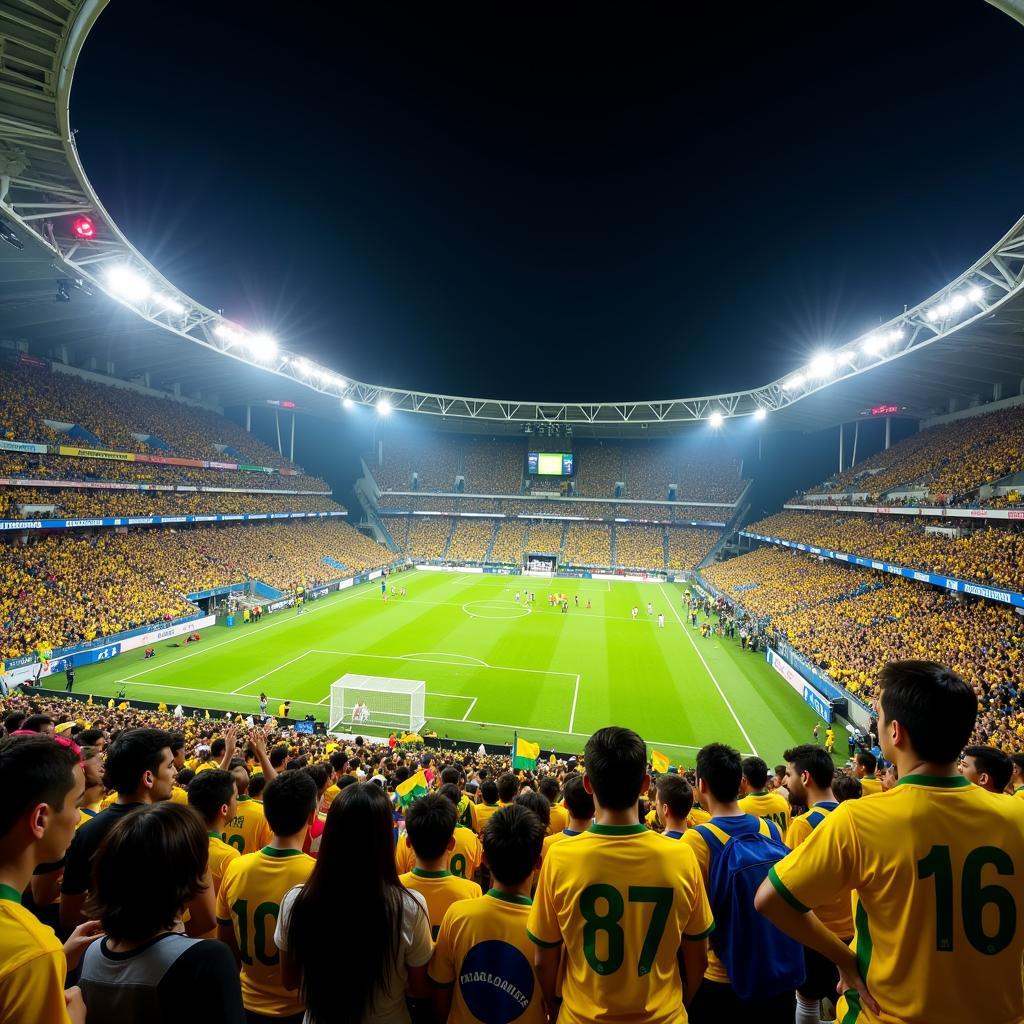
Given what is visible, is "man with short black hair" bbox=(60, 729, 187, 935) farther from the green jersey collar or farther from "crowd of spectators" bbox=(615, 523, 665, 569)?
"crowd of spectators" bbox=(615, 523, 665, 569)

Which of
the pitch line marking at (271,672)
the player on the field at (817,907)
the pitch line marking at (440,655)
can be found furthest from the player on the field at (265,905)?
the pitch line marking at (440,655)

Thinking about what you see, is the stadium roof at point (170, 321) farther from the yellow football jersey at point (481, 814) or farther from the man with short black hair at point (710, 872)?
the yellow football jersey at point (481, 814)

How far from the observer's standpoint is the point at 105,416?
3506cm

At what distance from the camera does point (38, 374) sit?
32938mm

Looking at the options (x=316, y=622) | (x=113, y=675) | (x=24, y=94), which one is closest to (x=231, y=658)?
(x=113, y=675)

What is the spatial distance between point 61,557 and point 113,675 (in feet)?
30.2

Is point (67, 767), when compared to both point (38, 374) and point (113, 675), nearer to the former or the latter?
point (113, 675)

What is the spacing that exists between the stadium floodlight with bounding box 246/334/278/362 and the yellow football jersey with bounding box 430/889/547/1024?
136 feet

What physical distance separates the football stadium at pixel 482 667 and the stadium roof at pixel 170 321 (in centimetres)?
21

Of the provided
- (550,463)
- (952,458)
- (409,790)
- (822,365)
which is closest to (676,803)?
(409,790)

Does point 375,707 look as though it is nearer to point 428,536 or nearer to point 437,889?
point 437,889

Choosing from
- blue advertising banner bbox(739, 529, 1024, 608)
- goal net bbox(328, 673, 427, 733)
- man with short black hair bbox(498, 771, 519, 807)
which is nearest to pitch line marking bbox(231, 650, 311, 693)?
goal net bbox(328, 673, 427, 733)

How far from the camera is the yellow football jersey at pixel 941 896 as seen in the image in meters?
2.17

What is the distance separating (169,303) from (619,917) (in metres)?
35.1
